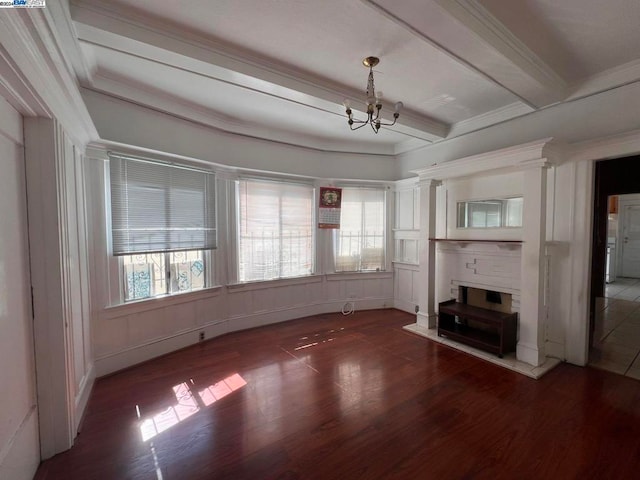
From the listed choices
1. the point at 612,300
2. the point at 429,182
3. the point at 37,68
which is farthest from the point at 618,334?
the point at 37,68

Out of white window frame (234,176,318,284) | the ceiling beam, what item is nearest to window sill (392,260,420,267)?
white window frame (234,176,318,284)

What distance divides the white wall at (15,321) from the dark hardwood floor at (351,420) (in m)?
0.37

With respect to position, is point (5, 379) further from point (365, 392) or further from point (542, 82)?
point (542, 82)

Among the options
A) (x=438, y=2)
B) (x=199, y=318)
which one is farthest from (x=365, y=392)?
(x=438, y=2)

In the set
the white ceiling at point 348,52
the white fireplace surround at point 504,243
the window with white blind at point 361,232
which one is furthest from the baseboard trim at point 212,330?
the white ceiling at point 348,52

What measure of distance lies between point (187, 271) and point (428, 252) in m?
3.47

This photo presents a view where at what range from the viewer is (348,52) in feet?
7.93

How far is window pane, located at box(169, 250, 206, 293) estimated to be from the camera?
353 cm

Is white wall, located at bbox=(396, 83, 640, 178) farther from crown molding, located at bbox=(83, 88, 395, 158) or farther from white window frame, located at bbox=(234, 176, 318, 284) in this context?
white window frame, located at bbox=(234, 176, 318, 284)

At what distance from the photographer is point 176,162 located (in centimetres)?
338

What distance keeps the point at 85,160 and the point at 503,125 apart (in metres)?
4.90

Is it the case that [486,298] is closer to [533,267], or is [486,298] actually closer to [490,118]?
[533,267]

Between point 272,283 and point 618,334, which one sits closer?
point 618,334

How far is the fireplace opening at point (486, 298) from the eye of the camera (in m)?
3.63
